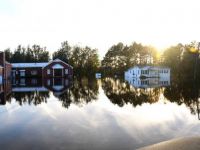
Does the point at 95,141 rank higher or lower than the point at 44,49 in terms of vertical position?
lower

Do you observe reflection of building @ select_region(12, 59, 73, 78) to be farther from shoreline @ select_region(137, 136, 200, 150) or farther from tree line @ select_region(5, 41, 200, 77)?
shoreline @ select_region(137, 136, 200, 150)

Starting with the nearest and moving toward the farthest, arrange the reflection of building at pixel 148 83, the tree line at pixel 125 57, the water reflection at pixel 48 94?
1. the water reflection at pixel 48 94
2. the reflection of building at pixel 148 83
3. the tree line at pixel 125 57

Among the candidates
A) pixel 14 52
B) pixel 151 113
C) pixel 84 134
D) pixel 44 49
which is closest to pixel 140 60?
pixel 44 49

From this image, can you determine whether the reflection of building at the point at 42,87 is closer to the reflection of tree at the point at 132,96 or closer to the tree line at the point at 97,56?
the reflection of tree at the point at 132,96

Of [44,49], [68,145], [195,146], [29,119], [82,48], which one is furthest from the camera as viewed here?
[44,49]

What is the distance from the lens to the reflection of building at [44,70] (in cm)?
7125

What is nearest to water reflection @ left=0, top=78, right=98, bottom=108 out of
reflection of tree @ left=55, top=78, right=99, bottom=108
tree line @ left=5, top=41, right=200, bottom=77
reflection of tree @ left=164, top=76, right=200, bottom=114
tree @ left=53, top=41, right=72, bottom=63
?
reflection of tree @ left=55, top=78, right=99, bottom=108

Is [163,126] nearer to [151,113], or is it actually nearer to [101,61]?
[151,113]

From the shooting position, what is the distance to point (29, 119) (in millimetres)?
16484

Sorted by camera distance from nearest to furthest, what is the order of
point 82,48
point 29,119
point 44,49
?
point 29,119 → point 82,48 → point 44,49

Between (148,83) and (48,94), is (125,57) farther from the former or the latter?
(48,94)

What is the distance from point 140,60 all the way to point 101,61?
11.5 m

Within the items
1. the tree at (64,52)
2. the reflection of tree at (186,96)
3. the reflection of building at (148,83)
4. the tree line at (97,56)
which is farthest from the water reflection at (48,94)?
the tree at (64,52)

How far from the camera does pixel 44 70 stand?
72000mm
